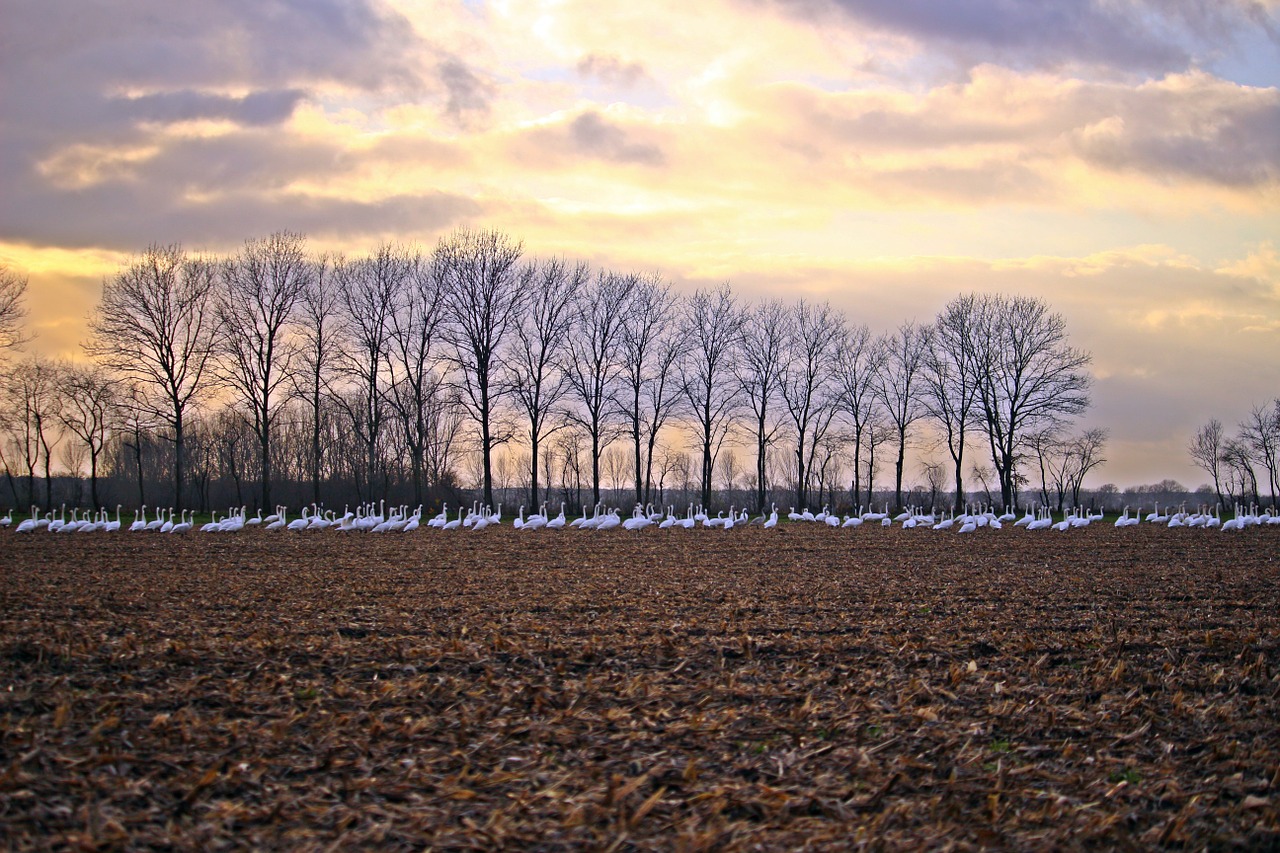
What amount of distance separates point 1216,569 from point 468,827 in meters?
21.4

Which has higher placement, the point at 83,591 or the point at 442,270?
the point at 442,270

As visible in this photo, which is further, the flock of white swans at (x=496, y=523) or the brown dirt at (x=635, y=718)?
the flock of white swans at (x=496, y=523)

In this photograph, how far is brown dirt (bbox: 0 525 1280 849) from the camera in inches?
243

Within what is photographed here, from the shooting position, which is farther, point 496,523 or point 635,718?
point 496,523

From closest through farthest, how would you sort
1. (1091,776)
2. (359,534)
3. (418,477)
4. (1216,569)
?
(1091,776)
(1216,569)
(359,534)
(418,477)

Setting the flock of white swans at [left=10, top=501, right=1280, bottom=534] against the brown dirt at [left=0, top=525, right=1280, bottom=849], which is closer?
the brown dirt at [left=0, top=525, right=1280, bottom=849]

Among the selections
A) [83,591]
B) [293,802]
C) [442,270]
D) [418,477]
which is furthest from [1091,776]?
[442,270]

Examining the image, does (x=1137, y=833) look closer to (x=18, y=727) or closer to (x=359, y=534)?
(x=18, y=727)

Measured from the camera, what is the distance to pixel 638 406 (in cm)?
6494

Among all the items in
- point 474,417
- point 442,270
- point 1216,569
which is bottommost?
point 1216,569

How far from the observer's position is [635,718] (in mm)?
8352

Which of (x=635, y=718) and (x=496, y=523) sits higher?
(x=635, y=718)

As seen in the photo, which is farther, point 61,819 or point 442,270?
point 442,270

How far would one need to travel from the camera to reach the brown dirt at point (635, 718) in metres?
6.18
